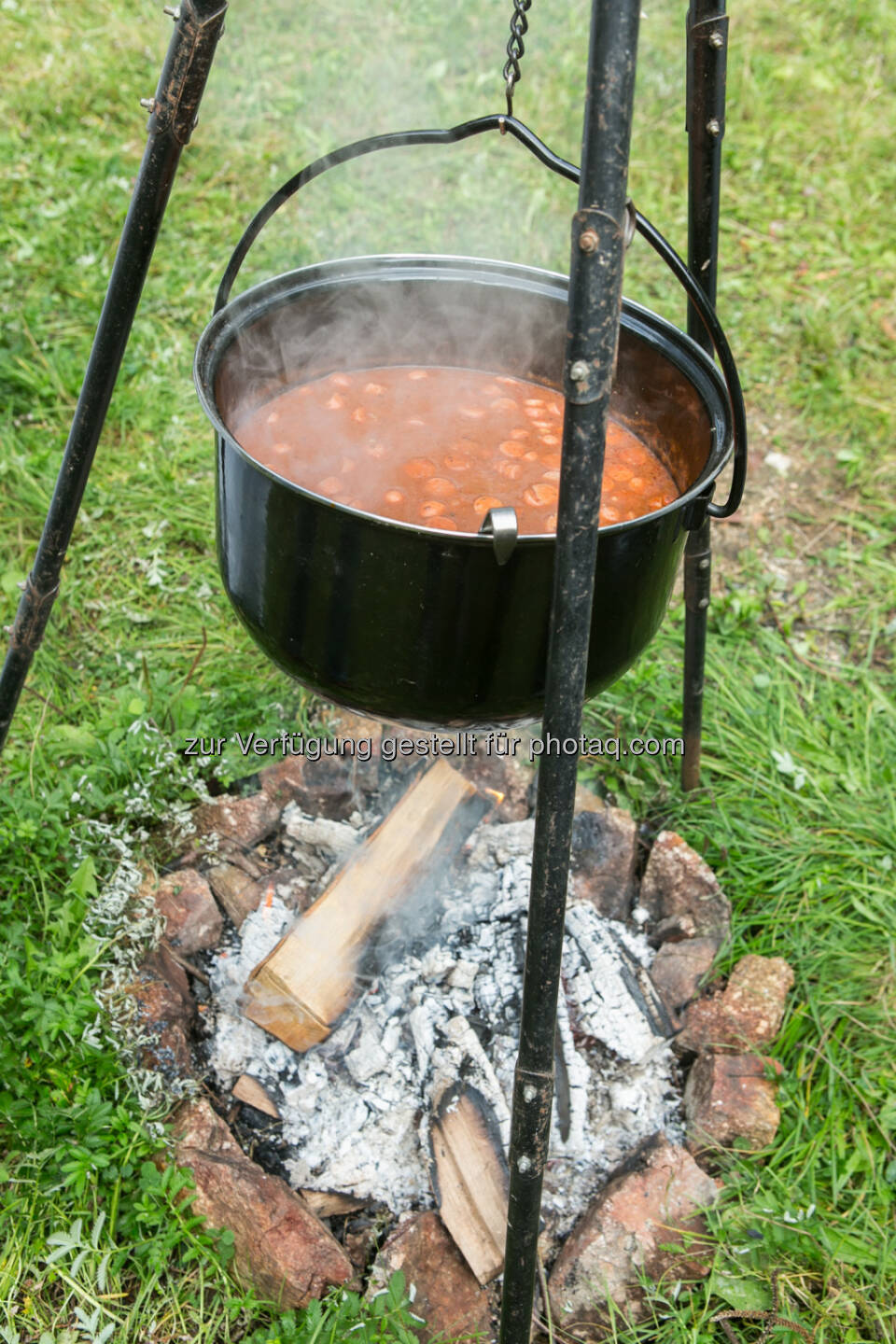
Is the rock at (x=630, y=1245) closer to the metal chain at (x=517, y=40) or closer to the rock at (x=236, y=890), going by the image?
the rock at (x=236, y=890)

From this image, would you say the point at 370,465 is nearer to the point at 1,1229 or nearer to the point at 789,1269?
the point at 1,1229

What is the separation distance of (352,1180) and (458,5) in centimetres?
622

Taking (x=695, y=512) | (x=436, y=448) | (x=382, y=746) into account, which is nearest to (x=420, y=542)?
(x=695, y=512)

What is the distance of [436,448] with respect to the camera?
209 cm

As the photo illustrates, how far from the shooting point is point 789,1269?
6.54 ft

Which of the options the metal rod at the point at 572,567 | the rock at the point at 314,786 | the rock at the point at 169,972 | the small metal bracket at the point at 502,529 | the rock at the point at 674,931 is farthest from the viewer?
the rock at the point at 314,786

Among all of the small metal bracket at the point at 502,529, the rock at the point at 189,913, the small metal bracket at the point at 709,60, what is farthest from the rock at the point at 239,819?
the small metal bracket at the point at 709,60

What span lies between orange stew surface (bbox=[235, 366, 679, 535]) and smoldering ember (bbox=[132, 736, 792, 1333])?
2.54 ft

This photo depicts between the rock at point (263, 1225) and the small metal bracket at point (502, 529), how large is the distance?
1318 mm

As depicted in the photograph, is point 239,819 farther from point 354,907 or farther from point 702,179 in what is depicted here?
point 702,179

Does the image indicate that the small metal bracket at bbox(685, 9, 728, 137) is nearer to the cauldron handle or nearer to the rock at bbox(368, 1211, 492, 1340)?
the cauldron handle

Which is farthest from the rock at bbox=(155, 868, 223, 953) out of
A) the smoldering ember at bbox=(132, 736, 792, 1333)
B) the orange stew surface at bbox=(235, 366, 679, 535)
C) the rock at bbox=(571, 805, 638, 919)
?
the orange stew surface at bbox=(235, 366, 679, 535)

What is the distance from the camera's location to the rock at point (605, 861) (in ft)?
8.28

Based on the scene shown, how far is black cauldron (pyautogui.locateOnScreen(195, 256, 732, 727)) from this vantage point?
1.55m
